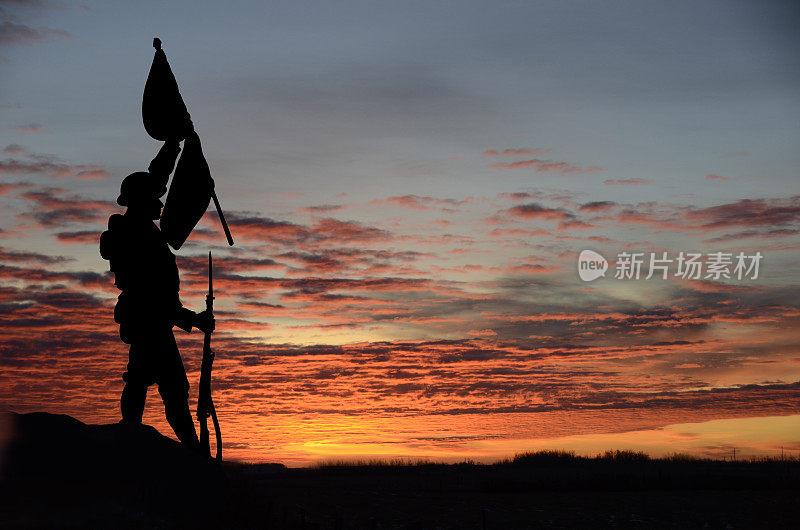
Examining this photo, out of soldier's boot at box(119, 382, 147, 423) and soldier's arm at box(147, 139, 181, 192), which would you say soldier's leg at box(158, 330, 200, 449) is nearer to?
soldier's boot at box(119, 382, 147, 423)

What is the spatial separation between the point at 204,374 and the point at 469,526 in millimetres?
6733

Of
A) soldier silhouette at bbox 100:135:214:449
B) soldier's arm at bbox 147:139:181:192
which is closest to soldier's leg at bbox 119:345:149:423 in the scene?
soldier silhouette at bbox 100:135:214:449

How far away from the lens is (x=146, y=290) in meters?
15.0

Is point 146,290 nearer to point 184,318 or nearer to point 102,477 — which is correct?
point 184,318

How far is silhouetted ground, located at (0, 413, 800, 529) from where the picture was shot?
529 inches

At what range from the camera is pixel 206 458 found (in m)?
15.4

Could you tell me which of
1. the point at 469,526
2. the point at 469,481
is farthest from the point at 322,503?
the point at 469,481

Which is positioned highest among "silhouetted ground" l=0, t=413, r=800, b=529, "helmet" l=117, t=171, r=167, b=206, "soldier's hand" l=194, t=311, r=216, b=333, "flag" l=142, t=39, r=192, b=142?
"flag" l=142, t=39, r=192, b=142

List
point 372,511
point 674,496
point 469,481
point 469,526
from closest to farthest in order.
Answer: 1. point 469,526
2. point 372,511
3. point 674,496
4. point 469,481

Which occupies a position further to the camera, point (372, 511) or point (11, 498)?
point (372, 511)

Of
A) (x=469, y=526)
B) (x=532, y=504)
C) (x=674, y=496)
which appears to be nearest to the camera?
(x=469, y=526)

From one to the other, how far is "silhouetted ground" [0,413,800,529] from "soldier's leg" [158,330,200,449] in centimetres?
39

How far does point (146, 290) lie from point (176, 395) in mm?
2074

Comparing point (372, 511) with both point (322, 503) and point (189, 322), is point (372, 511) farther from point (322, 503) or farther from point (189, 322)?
point (189, 322)
